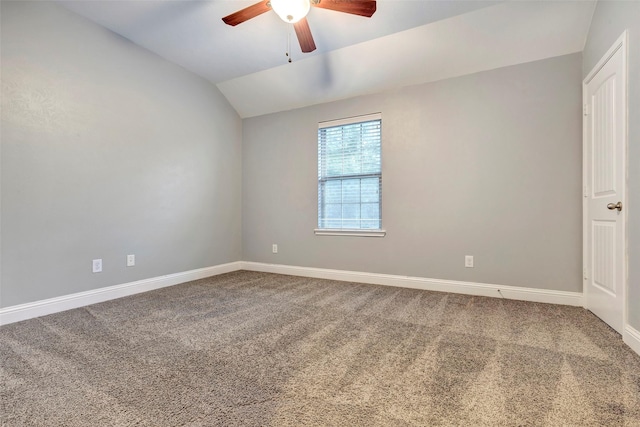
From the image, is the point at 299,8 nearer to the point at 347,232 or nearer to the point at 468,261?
the point at 347,232

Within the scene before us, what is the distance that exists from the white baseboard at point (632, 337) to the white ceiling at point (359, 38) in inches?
94.2

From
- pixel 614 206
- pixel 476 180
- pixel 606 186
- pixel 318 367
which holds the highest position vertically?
pixel 476 180

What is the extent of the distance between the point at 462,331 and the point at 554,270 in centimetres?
139

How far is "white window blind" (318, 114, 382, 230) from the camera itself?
3.62 m

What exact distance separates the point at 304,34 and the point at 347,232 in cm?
224

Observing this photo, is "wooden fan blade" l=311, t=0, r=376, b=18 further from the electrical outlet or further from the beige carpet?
the electrical outlet

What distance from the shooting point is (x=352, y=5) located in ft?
6.73

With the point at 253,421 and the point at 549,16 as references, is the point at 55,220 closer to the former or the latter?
the point at 253,421

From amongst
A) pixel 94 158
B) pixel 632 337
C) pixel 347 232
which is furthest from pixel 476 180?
pixel 94 158

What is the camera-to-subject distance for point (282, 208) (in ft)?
13.9

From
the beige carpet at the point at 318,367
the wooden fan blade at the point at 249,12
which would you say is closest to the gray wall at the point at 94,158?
the beige carpet at the point at 318,367

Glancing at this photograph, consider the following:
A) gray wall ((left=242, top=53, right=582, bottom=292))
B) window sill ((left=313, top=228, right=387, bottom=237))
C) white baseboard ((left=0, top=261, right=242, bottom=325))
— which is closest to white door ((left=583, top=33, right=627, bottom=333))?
gray wall ((left=242, top=53, right=582, bottom=292))

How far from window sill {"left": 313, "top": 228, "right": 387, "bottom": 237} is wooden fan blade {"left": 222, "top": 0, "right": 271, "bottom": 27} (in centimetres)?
245

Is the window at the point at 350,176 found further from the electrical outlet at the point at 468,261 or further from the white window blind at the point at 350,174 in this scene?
the electrical outlet at the point at 468,261
